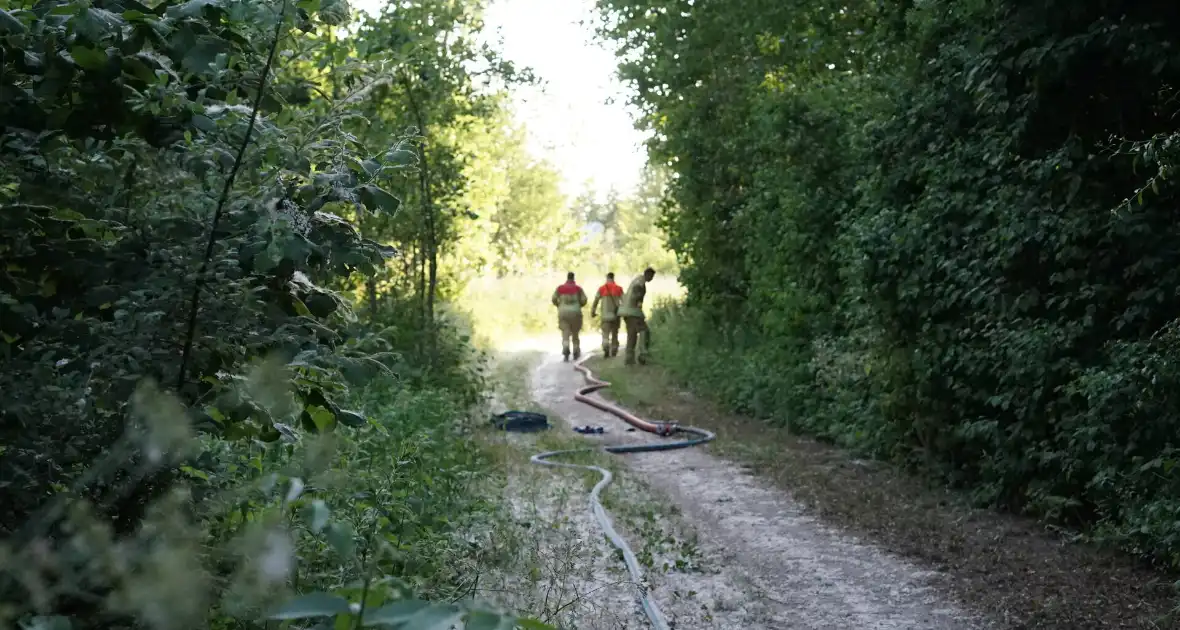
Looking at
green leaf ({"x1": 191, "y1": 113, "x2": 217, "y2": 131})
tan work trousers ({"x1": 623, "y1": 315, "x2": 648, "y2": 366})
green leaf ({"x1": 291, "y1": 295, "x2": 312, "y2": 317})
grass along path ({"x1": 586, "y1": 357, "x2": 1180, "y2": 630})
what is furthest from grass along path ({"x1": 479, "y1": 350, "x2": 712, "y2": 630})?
tan work trousers ({"x1": 623, "y1": 315, "x2": 648, "y2": 366})

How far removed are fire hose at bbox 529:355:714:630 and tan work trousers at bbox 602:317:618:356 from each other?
354 cm

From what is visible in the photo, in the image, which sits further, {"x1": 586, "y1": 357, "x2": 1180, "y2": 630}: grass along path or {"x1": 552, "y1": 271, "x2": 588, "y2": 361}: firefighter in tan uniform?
{"x1": 552, "y1": 271, "x2": 588, "y2": 361}: firefighter in tan uniform

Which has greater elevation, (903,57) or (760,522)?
(903,57)

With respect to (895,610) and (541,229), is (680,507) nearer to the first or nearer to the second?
(895,610)

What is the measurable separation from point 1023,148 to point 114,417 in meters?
7.97

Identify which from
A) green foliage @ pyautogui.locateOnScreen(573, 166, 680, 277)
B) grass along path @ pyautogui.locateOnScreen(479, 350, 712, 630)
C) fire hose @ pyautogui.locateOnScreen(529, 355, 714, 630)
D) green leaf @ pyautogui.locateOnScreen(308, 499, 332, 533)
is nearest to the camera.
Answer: green leaf @ pyautogui.locateOnScreen(308, 499, 332, 533)

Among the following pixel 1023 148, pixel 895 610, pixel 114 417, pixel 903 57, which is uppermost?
pixel 903 57

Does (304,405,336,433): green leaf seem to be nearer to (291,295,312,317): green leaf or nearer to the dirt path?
(291,295,312,317): green leaf

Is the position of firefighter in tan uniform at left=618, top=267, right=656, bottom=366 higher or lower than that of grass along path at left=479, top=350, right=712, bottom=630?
higher

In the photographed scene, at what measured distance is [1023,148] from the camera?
9.34 metres

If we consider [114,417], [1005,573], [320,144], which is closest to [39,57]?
[320,144]

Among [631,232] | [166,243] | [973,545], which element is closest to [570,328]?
[973,545]

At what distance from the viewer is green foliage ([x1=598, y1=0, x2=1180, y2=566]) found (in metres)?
8.10

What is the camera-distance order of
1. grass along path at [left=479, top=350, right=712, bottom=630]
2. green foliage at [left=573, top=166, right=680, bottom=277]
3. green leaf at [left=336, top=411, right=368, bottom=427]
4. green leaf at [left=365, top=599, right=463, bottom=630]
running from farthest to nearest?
green foliage at [left=573, top=166, right=680, bottom=277] → grass along path at [left=479, top=350, right=712, bottom=630] → green leaf at [left=336, top=411, right=368, bottom=427] → green leaf at [left=365, top=599, right=463, bottom=630]
